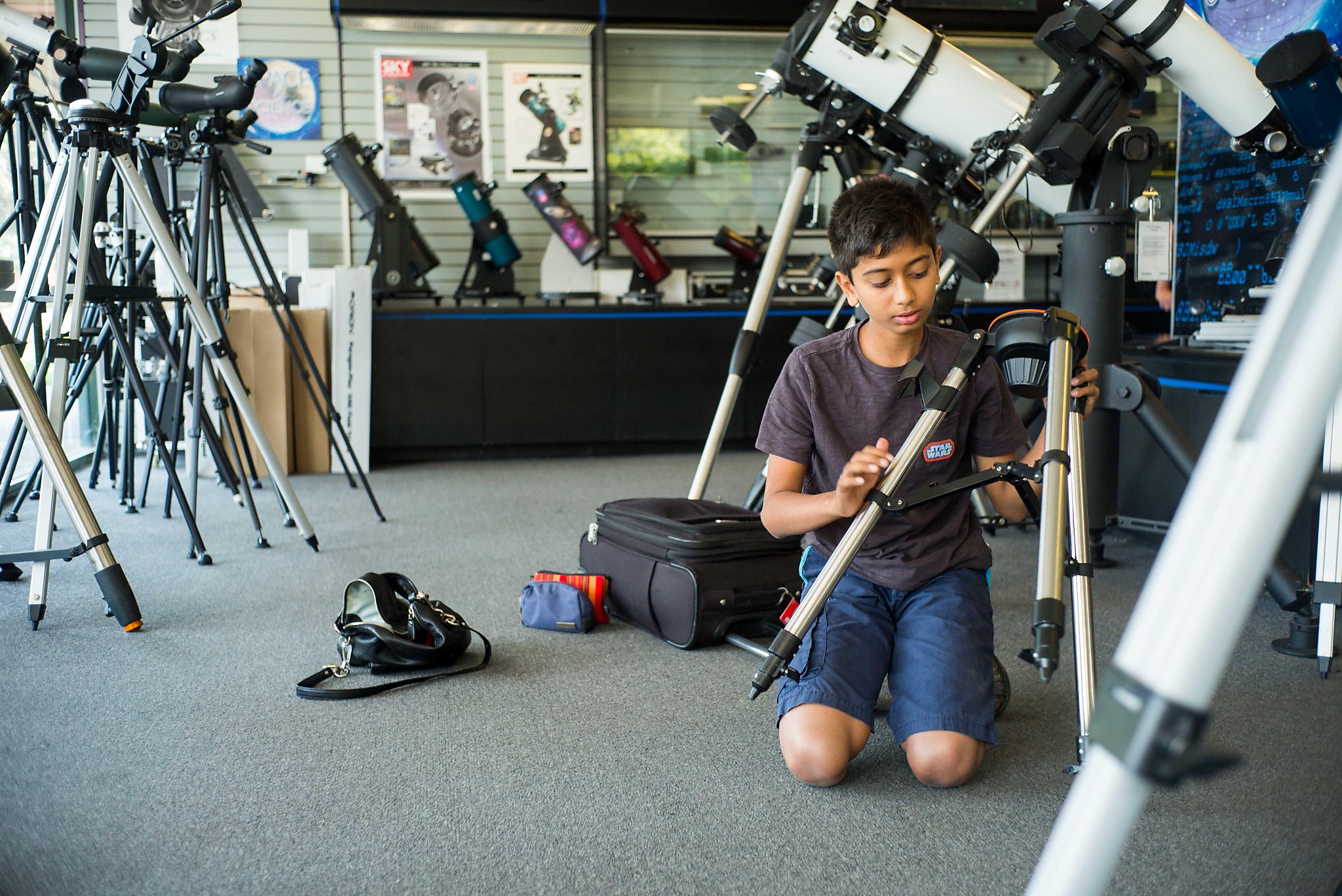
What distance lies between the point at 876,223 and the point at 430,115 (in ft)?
15.6

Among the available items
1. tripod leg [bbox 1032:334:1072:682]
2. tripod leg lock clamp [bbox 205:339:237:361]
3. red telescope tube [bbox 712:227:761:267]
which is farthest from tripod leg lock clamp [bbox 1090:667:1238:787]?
red telescope tube [bbox 712:227:761:267]

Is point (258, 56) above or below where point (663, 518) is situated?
above

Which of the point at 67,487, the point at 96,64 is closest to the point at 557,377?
the point at 96,64

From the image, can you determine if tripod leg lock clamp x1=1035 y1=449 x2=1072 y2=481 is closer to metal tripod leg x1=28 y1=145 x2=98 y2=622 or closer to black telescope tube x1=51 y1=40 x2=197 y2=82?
metal tripod leg x1=28 y1=145 x2=98 y2=622

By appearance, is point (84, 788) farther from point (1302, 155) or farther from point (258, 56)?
point (258, 56)

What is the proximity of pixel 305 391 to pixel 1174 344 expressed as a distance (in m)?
3.70

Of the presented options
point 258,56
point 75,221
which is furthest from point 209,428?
point 258,56

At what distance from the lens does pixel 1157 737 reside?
1.94ft

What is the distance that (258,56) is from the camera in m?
5.80

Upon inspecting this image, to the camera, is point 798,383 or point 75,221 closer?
point 798,383

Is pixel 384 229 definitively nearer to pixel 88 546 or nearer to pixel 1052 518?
pixel 88 546

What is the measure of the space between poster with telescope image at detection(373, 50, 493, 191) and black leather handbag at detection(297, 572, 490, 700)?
157 inches

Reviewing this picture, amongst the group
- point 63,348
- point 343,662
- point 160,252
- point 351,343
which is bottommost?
point 343,662

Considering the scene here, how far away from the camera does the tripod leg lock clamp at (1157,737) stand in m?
0.59
